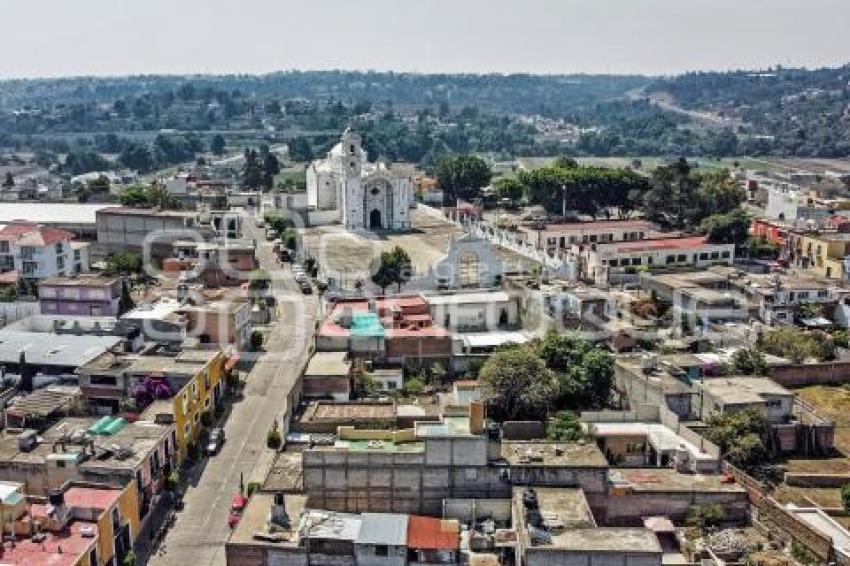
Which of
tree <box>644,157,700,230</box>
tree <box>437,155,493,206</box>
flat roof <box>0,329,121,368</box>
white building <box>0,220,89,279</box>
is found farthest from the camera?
tree <box>437,155,493,206</box>

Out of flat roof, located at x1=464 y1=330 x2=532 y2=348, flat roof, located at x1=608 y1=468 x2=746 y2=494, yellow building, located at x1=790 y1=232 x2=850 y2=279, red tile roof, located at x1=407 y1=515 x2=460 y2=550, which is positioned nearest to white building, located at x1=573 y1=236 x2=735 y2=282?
yellow building, located at x1=790 y1=232 x2=850 y2=279

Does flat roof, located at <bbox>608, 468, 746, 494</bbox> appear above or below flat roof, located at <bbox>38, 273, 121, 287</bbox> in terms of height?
below

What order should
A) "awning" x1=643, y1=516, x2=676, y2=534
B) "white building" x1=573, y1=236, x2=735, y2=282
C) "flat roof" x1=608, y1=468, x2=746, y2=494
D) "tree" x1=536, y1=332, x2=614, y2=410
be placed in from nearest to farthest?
1. "awning" x1=643, y1=516, x2=676, y2=534
2. "flat roof" x1=608, y1=468, x2=746, y2=494
3. "tree" x1=536, y1=332, x2=614, y2=410
4. "white building" x1=573, y1=236, x2=735, y2=282

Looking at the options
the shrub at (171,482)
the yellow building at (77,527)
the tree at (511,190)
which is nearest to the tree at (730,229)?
the tree at (511,190)

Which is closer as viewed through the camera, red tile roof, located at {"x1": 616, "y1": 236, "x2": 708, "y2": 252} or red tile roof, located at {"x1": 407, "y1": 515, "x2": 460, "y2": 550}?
red tile roof, located at {"x1": 407, "y1": 515, "x2": 460, "y2": 550}

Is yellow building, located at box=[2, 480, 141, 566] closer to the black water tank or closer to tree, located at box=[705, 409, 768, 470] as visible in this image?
the black water tank

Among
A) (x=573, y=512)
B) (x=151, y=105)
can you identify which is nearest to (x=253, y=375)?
(x=573, y=512)

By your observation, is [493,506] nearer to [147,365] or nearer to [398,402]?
[398,402]

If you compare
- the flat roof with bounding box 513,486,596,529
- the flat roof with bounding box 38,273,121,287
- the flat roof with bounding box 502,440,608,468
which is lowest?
the flat roof with bounding box 513,486,596,529

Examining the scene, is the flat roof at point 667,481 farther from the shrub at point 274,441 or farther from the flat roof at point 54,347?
the flat roof at point 54,347
